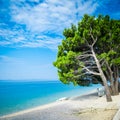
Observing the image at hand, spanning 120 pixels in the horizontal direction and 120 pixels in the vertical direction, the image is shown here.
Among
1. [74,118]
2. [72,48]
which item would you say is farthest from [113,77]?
[74,118]

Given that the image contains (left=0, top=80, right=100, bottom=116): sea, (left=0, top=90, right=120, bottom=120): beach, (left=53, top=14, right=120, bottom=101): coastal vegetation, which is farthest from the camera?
(left=0, top=80, right=100, bottom=116): sea

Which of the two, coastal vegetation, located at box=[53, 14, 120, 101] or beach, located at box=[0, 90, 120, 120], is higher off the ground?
coastal vegetation, located at box=[53, 14, 120, 101]

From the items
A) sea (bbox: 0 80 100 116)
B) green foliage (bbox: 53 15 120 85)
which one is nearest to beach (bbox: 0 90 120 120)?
green foliage (bbox: 53 15 120 85)

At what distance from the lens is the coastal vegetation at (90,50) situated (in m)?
17.3

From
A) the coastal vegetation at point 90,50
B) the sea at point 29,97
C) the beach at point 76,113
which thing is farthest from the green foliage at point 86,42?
the sea at point 29,97

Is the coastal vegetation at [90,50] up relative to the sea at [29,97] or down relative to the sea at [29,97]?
up

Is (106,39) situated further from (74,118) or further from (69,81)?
(74,118)

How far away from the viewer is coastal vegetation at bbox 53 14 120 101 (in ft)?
56.7

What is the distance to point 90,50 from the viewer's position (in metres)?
18.7

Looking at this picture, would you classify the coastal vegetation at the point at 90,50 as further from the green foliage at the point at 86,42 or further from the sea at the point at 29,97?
the sea at the point at 29,97

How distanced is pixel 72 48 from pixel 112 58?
4.05 meters

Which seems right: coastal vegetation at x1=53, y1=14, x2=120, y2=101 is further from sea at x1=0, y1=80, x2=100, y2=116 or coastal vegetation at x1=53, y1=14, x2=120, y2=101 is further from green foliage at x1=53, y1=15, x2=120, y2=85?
sea at x1=0, y1=80, x2=100, y2=116

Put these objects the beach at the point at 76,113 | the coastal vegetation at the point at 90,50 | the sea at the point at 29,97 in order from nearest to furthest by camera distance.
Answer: the beach at the point at 76,113
the coastal vegetation at the point at 90,50
the sea at the point at 29,97

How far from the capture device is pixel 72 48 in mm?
18516
